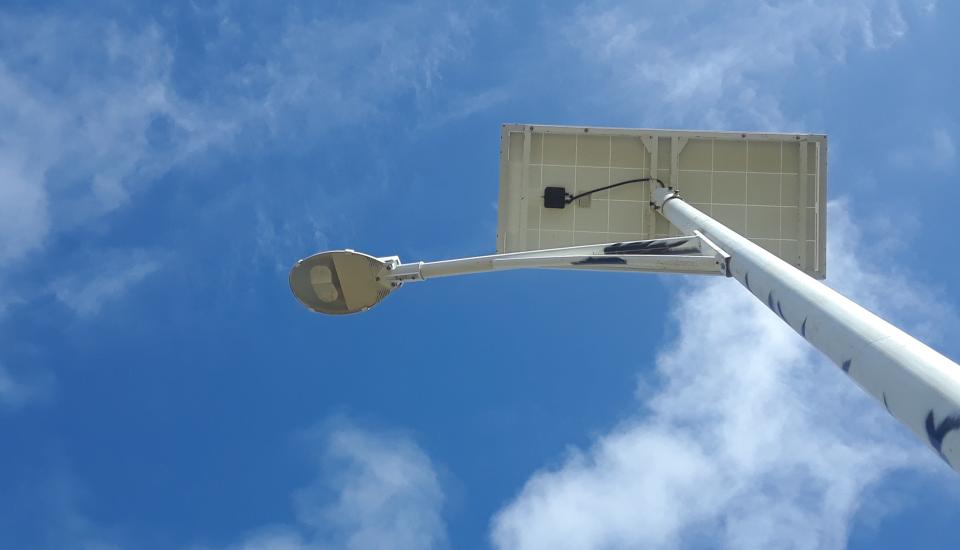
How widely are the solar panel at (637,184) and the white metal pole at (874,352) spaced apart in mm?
8167

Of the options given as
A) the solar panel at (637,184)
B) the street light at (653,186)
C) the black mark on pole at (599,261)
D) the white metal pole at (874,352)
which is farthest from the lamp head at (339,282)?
the solar panel at (637,184)

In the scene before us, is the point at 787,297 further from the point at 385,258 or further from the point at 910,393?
the point at 385,258

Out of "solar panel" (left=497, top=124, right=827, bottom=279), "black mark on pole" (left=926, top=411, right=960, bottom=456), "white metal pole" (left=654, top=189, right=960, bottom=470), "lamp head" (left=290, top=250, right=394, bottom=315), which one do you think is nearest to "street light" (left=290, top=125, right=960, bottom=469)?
"solar panel" (left=497, top=124, right=827, bottom=279)

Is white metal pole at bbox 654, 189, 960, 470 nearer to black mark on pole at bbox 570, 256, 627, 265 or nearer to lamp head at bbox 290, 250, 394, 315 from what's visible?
black mark on pole at bbox 570, 256, 627, 265

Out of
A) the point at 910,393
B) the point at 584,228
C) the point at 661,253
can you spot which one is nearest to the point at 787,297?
the point at 910,393

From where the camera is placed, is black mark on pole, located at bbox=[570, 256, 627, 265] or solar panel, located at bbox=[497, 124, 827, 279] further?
solar panel, located at bbox=[497, 124, 827, 279]

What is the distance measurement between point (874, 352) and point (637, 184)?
1069cm

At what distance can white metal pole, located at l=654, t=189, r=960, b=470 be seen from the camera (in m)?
4.37

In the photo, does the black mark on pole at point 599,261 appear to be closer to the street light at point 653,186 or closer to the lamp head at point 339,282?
the lamp head at point 339,282

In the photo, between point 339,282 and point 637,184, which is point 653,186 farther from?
point 339,282

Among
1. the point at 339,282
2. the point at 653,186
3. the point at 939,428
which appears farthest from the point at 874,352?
the point at 653,186

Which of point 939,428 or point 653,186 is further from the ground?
point 653,186

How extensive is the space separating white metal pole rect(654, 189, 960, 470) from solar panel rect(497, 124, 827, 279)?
817cm

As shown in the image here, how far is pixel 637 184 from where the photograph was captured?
15531mm
